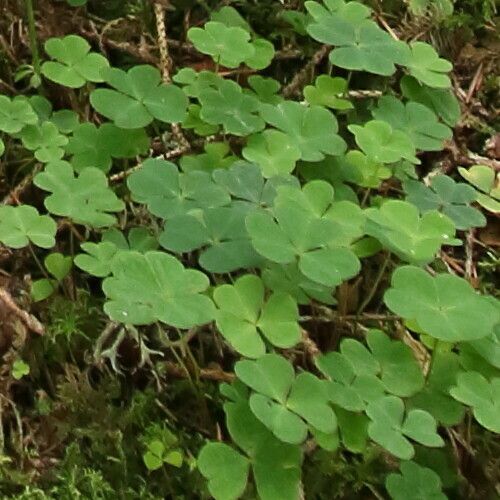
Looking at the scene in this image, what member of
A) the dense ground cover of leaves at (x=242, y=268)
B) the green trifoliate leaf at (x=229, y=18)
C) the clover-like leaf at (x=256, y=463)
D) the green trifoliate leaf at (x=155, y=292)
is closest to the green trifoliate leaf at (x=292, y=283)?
the dense ground cover of leaves at (x=242, y=268)

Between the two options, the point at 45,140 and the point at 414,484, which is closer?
the point at 414,484

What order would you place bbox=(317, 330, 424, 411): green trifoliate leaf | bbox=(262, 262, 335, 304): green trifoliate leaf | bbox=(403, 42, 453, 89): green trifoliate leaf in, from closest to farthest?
bbox=(317, 330, 424, 411): green trifoliate leaf < bbox=(262, 262, 335, 304): green trifoliate leaf < bbox=(403, 42, 453, 89): green trifoliate leaf

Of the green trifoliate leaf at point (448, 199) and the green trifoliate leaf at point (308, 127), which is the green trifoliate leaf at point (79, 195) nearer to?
the green trifoliate leaf at point (308, 127)

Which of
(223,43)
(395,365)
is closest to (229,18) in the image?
(223,43)

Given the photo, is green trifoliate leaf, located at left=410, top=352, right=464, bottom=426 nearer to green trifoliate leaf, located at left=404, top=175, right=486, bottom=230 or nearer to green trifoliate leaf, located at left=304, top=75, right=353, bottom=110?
green trifoliate leaf, located at left=404, top=175, right=486, bottom=230

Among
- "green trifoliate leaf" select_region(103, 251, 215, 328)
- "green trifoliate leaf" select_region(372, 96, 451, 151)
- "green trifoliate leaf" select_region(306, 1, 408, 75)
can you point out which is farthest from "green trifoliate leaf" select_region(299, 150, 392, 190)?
"green trifoliate leaf" select_region(103, 251, 215, 328)

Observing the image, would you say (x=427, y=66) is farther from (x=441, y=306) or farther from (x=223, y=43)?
(x=441, y=306)

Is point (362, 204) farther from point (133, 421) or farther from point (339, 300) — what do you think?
point (133, 421)
